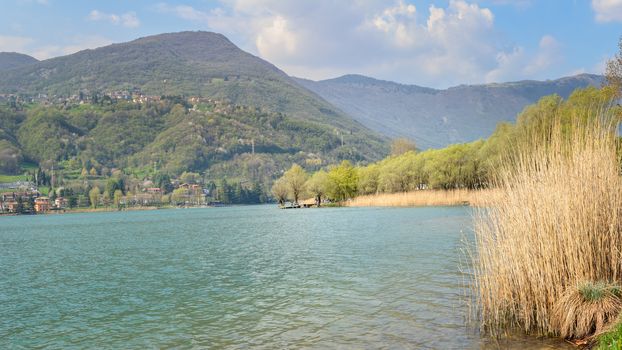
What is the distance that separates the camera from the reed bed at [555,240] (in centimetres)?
1225

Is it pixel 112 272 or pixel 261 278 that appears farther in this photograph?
pixel 112 272

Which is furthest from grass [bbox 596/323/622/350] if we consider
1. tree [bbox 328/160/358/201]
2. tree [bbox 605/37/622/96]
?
tree [bbox 328/160/358/201]

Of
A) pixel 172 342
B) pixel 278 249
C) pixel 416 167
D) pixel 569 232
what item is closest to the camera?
pixel 569 232

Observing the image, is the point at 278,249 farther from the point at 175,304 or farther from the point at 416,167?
the point at 416,167

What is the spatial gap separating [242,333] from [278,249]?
24.2 metres

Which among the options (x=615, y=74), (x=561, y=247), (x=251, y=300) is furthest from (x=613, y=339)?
(x=615, y=74)

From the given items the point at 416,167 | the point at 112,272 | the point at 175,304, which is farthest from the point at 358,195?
the point at 175,304

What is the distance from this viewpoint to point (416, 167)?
353 ft

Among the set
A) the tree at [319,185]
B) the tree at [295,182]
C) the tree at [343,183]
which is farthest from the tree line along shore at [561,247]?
the tree at [295,182]

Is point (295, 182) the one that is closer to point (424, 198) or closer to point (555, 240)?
point (424, 198)

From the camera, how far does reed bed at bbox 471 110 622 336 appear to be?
40.2 ft

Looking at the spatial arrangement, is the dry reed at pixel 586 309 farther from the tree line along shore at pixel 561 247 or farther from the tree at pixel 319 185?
the tree at pixel 319 185

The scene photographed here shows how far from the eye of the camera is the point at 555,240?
1238 centimetres

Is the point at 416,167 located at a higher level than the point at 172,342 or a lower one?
higher
